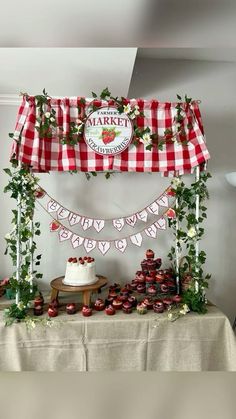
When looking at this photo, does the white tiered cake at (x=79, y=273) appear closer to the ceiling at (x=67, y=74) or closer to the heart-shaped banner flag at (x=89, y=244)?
the heart-shaped banner flag at (x=89, y=244)

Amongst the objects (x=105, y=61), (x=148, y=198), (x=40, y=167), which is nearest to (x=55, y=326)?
(x=40, y=167)

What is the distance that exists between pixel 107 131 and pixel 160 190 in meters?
0.71

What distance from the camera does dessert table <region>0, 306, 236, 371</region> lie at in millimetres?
1577

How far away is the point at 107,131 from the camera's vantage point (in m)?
1.69

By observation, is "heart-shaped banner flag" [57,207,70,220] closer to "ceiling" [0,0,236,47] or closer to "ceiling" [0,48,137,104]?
"ceiling" [0,48,137,104]

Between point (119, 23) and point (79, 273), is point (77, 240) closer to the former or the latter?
point (79, 273)

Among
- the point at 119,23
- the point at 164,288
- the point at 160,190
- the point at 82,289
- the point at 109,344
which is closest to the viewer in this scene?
the point at 119,23

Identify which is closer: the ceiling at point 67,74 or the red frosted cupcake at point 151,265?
the ceiling at point 67,74

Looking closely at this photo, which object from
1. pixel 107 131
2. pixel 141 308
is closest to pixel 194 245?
pixel 141 308

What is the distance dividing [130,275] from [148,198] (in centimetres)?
57

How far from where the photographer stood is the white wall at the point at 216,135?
7.34ft

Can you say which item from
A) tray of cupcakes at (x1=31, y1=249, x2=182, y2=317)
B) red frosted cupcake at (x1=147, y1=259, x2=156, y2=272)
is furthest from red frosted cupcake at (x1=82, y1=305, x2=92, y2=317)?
red frosted cupcake at (x1=147, y1=259, x2=156, y2=272)

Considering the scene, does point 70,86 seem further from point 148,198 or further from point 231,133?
point 231,133

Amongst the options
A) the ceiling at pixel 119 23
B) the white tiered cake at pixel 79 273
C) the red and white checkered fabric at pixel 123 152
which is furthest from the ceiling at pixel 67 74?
the ceiling at pixel 119 23
